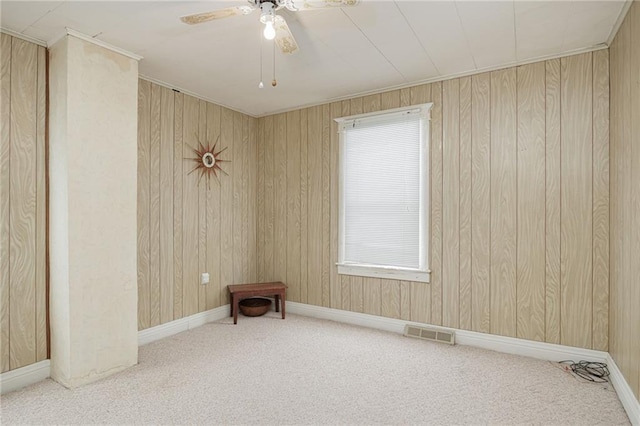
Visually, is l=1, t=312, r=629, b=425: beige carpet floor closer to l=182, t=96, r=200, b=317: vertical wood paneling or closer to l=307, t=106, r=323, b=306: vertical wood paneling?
l=182, t=96, r=200, b=317: vertical wood paneling

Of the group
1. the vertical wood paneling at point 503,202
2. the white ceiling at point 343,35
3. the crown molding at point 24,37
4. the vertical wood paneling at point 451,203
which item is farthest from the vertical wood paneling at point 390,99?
the crown molding at point 24,37

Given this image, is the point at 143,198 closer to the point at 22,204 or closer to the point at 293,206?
the point at 22,204

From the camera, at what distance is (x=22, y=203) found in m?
2.41

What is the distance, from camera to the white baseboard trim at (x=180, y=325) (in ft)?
10.4

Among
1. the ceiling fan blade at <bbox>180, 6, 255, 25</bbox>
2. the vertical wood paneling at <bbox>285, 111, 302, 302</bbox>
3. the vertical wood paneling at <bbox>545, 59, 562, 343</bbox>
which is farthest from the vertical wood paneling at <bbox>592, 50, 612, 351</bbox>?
the vertical wood paneling at <bbox>285, 111, 302, 302</bbox>

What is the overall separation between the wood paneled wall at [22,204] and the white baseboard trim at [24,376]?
0.04m

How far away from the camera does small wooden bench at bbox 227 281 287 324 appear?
3.74 m

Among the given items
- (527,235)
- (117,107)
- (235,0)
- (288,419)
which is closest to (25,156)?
(117,107)

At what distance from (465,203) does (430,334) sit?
1.25 meters

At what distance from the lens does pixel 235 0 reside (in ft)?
6.76

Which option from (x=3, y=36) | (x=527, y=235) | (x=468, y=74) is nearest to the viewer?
(x=3, y=36)

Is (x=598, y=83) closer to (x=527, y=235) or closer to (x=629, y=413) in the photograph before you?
(x=527, y=235)

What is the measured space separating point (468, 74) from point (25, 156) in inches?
140

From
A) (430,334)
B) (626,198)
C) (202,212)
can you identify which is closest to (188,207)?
(202,212)
